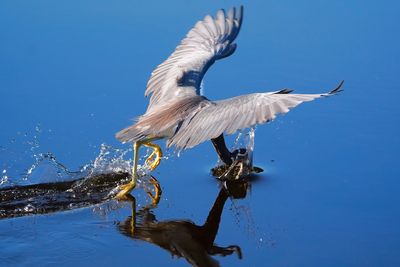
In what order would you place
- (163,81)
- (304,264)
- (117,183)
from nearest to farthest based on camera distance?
1. (304,264)
2. (117,183)
3. (163,81)

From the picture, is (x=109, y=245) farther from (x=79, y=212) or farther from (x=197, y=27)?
(x=197, y=27)

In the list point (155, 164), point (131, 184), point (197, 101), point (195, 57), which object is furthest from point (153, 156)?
point (195, 57)

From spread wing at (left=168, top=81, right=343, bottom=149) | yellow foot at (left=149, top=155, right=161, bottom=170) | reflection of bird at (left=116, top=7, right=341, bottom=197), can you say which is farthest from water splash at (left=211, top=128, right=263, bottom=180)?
spread wing at (left=168, top=81, right=343, bottom=149)

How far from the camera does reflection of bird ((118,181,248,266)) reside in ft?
17.0

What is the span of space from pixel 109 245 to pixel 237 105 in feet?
4.25

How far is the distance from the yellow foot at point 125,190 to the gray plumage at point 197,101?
1.27 ft

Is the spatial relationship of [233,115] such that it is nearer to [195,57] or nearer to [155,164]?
[155,164]

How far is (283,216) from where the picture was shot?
19.0 feet

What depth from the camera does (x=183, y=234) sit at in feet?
17.9

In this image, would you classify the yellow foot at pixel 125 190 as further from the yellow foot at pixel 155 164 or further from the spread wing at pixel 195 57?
the spread wing at pixel 195 57

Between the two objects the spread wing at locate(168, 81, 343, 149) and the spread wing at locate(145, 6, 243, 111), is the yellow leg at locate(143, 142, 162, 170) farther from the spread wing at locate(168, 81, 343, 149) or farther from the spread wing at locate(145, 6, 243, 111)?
the spread wing at locate(168, 81, 343, 149)

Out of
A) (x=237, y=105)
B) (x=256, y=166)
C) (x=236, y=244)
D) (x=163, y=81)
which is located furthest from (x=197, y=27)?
(x=236, y=244)

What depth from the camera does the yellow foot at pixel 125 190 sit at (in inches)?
238

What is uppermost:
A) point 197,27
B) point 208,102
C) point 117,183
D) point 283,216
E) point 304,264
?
point 197,27
